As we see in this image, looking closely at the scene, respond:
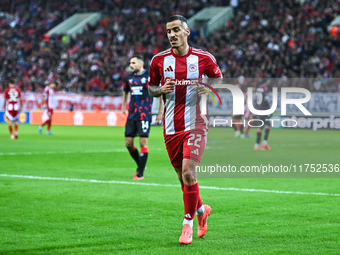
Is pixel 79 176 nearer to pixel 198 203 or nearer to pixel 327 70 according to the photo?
pixel 198 203

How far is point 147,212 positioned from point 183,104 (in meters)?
1.87

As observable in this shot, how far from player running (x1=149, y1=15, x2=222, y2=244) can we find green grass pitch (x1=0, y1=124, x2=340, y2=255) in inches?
20.6

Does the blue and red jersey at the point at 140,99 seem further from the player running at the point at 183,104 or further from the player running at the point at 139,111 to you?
the player running at the point at 183,104

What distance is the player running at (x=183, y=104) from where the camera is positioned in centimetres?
609

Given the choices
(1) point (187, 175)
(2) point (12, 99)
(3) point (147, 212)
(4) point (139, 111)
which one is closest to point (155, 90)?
(1) point (187, 175)

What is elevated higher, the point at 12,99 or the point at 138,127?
the point at 12,99

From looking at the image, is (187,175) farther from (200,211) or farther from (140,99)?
(140,99)

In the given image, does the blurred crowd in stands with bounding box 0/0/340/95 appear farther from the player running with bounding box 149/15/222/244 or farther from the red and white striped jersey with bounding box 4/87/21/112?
the player running with bounding box 149/15/222/244

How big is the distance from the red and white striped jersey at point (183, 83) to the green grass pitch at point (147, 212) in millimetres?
1148

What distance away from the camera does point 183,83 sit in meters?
6.22

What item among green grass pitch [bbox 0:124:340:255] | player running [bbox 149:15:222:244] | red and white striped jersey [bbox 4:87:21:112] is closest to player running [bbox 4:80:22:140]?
red and white striped jersey [bbox 4:87:21:112]

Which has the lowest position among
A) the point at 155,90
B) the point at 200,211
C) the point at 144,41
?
the point at 200,211

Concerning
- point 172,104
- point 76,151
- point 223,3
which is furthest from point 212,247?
point 223,3

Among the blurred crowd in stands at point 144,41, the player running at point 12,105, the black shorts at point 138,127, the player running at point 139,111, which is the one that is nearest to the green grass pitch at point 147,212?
the player running at point 139,111
